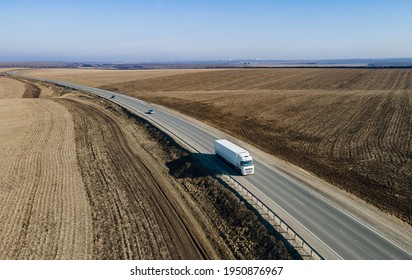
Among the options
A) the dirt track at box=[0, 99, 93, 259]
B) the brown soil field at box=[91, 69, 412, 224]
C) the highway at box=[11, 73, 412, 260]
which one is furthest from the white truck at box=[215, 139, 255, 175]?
the dirt track at box=[0, 99, 93, 259]

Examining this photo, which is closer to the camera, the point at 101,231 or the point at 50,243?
the point at 50,243

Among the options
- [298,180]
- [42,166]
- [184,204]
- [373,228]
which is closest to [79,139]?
[42,166]

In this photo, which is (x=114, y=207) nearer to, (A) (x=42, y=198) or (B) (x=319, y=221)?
(A) (x=42, y=198)

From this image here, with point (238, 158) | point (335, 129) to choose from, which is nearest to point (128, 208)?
point (238, 158)

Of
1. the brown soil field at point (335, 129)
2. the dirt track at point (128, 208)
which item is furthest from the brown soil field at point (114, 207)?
the brown soil field at point (335, 129)

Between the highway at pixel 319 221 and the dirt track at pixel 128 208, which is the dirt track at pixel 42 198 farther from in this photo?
the highway at pixel 319 221

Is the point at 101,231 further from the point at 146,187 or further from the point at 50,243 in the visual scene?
the point at 146,187
